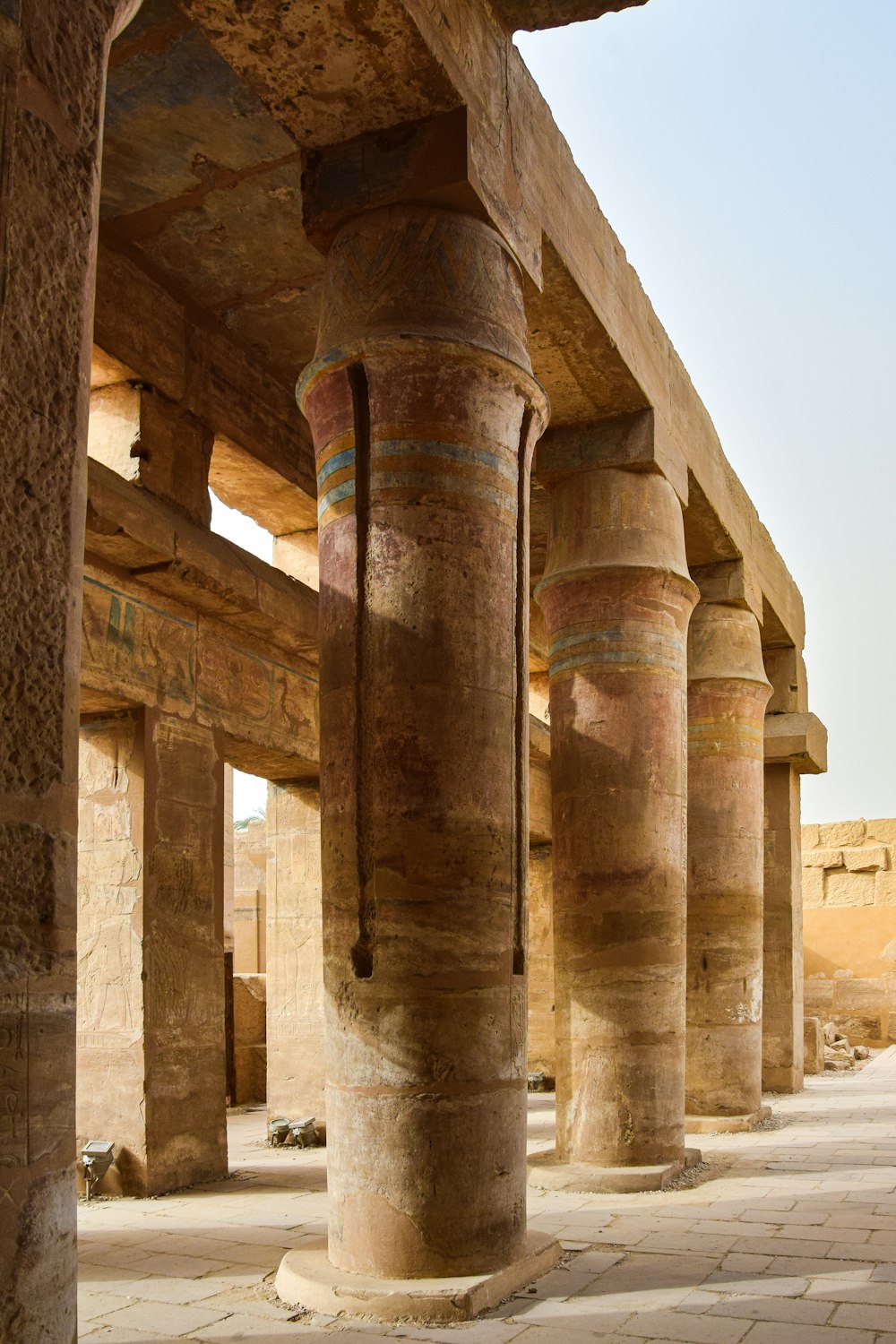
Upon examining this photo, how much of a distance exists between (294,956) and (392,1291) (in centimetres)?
480

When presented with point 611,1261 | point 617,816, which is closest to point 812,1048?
point 617,816

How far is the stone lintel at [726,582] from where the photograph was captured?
1022 cm

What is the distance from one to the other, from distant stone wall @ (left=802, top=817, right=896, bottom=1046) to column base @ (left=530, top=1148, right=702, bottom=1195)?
12.2 meters

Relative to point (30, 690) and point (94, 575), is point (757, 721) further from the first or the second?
point (30, 690)

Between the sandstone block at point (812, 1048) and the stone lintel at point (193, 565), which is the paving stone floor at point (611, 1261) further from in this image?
the sandstone block at point (812, 1048)

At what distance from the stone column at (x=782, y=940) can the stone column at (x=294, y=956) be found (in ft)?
17.0

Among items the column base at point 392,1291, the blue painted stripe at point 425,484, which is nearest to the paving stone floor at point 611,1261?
the column base at point 392,1291

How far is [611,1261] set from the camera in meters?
4.96

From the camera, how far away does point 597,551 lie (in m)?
7.45

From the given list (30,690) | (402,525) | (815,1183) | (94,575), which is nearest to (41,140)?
(30,690)

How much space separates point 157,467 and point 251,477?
4.70ft

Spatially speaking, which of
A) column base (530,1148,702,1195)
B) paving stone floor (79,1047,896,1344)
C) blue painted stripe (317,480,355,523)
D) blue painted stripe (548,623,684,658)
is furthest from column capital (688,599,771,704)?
blue painted stripe (317,480,355,523)

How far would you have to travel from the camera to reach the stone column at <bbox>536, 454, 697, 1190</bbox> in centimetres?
688

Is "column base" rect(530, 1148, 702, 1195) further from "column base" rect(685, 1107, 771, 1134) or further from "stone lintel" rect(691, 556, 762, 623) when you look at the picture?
"stone lintel" rect(691, 556, 762, 623)
